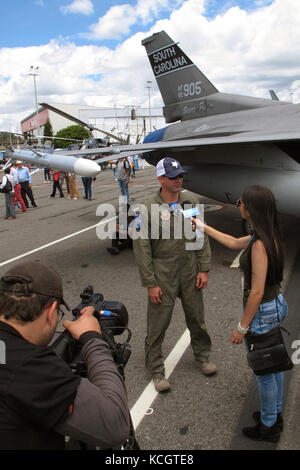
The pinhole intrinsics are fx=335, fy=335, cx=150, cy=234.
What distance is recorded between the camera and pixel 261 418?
2.34 m

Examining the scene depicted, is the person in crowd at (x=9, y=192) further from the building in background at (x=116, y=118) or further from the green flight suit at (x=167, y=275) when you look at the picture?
the building in background at (x=116, y=118)

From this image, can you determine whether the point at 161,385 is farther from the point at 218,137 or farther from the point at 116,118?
the point at 116,118

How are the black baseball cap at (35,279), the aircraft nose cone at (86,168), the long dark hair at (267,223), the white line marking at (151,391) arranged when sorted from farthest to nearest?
the aircraft nose cone at (86,168) → the white line marking at (151,391) → the long dark hair at (267,223) → the black baseball cap at (35,279)

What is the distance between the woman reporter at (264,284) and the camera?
211 centimetres

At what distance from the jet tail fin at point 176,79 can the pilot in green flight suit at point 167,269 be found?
258 inches

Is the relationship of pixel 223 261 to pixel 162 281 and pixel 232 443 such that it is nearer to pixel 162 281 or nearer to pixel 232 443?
pixel 162 281

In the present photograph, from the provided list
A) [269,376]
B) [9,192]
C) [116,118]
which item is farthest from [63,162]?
[116,118]

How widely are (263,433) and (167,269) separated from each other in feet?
4.54

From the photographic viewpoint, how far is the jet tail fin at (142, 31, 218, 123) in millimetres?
8766

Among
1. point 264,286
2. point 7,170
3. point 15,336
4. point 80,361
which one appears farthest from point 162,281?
point 7,170

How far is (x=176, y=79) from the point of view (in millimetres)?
9164

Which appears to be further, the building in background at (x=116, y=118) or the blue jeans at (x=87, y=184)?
the building in background at (x=116, y=118)

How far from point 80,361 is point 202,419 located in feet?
5.29

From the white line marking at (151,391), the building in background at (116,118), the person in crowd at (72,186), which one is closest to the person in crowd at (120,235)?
the white line marking at (151,391)
